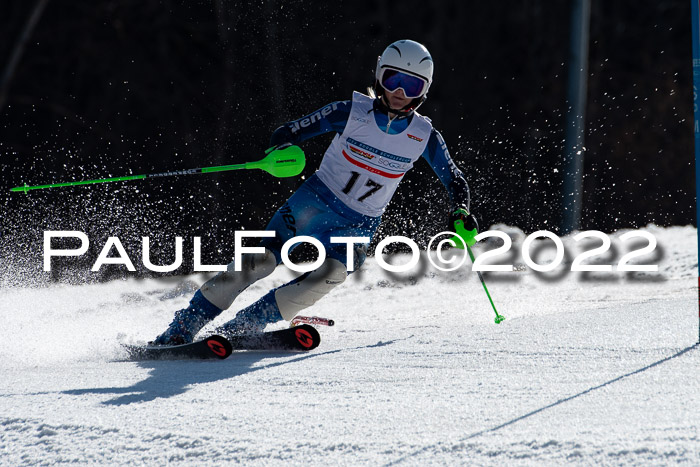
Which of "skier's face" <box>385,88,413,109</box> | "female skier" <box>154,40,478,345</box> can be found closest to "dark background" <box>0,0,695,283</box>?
"female skier" <box>154,40,478,345</box>

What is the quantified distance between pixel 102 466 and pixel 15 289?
14.4 ft

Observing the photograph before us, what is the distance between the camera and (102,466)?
2.13 m

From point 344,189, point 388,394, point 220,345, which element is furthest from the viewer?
point 344,189

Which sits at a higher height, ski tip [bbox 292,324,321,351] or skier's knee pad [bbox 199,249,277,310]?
skier's knee pad [bbox 199,249,277,310]

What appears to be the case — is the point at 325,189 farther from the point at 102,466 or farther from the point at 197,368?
the point at 102,466

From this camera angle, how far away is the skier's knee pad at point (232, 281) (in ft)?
12.8

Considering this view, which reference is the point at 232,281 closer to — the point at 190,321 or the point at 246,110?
the point at 190,321

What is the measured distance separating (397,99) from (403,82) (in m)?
0.09

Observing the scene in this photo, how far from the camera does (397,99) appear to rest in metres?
4.05

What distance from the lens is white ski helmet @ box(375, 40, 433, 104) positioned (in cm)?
403

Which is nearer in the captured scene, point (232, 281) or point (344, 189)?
point (232, 281)

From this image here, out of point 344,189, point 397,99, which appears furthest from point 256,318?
point 397,99

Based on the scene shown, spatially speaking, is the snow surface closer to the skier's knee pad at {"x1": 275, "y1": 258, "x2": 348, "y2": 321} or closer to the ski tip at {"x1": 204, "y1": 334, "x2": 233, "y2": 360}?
the ski tip at {"x1": 204, "y1": 334, "x2": 233, "y2": 360}

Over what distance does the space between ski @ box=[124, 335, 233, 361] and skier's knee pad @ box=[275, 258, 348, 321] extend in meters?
0.40
